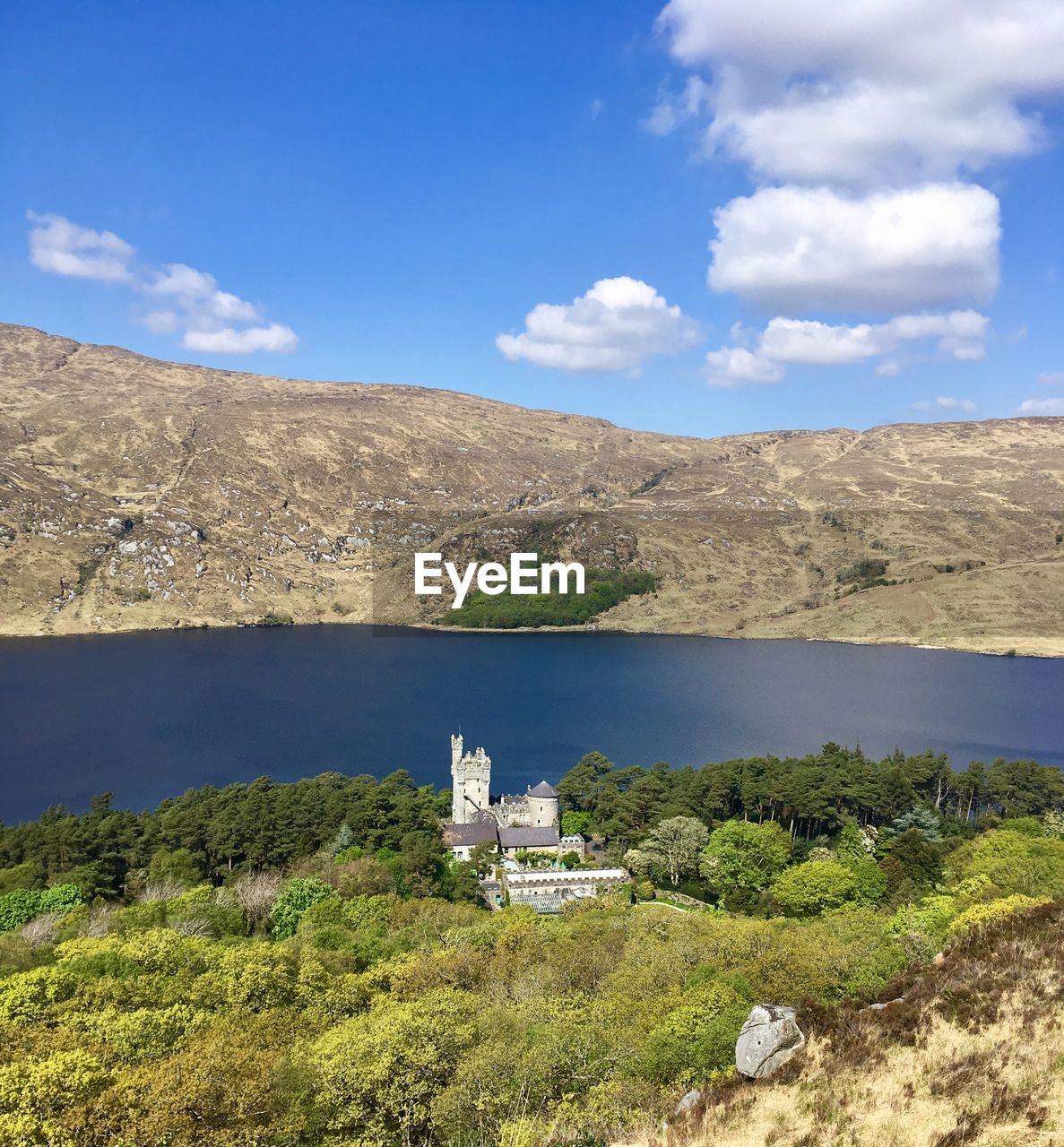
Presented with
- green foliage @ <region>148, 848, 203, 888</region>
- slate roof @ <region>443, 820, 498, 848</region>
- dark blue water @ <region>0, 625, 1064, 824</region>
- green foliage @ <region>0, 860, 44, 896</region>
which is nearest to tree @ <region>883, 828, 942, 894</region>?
slate roof @ <region>443, 820, 498, 848</region>

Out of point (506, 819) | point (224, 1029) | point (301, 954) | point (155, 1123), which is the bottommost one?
point (506, 819)

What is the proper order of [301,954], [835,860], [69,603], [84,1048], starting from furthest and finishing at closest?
[69,603] < [835,860] < [301,954] < [84,1048]

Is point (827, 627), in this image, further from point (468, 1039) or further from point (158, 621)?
point (468, 1039)

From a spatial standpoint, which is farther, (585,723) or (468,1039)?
(585,723)

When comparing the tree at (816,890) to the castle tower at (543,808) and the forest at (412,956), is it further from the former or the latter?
the castle tower at (543,808)

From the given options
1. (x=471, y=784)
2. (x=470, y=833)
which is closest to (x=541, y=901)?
(x=470, y=833)

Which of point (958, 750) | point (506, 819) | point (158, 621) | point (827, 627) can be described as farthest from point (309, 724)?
point (827, 627)

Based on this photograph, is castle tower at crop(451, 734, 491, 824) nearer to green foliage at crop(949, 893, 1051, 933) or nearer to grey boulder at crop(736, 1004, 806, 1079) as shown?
green foliage at crop(949, 893, 1051, 933)
